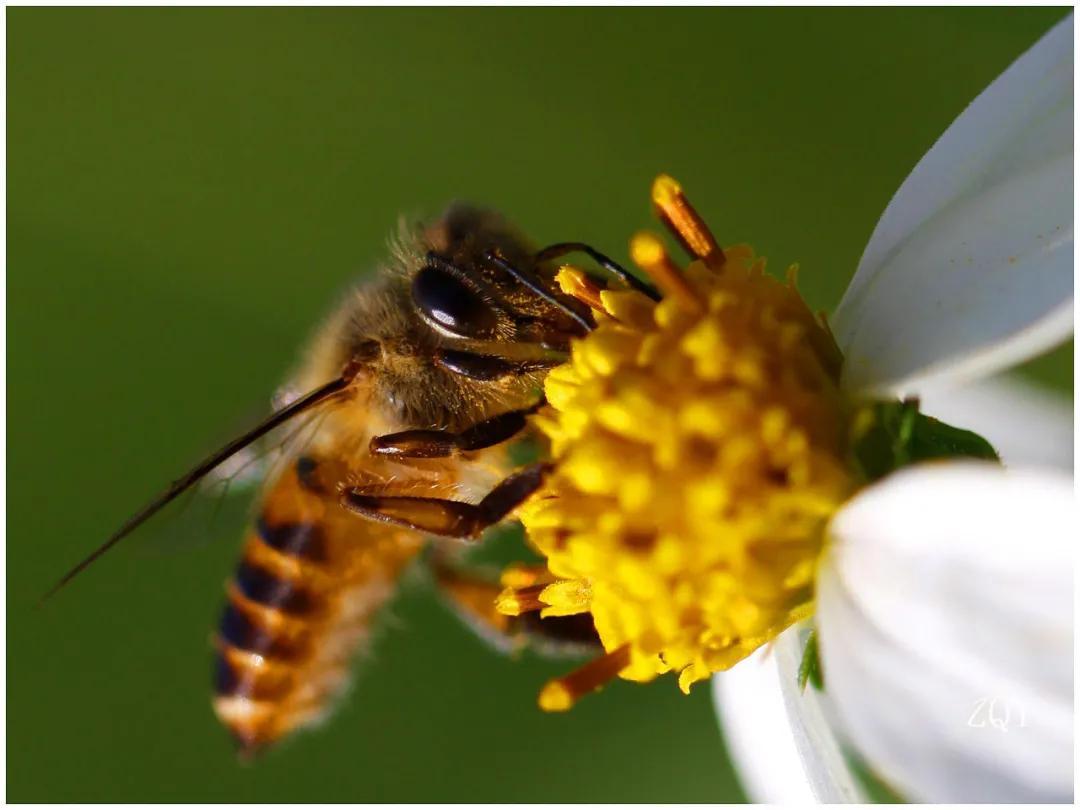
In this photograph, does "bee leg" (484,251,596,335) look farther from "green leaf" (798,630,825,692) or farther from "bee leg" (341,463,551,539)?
"green leaf" (798,630,825,692)

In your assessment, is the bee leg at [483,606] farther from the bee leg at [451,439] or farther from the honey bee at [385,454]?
the bee leg at [451,439]

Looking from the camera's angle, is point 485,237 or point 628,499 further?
point 485,237

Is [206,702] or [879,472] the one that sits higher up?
[879,472]

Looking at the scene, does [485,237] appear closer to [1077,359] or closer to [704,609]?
[704,609]

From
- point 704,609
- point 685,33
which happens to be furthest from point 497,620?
point 685,33

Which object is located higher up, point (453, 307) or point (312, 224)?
point (453, 307)

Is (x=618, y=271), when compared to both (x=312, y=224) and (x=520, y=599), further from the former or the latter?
(x=312, y=224)

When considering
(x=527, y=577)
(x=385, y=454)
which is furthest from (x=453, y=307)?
(x=527, y=577)

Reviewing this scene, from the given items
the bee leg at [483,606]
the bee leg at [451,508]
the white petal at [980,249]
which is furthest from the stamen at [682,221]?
the bee leg at [483,606]
